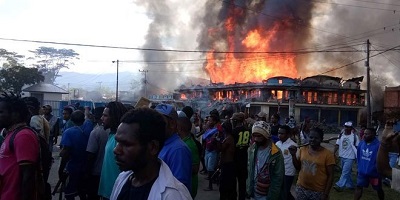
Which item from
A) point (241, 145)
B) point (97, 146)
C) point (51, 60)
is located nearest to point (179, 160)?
point (97, 146)

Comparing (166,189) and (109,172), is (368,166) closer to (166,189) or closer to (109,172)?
(109,172)

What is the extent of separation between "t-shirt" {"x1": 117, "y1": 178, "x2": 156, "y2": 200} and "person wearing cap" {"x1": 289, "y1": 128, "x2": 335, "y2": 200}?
3514 millimetres

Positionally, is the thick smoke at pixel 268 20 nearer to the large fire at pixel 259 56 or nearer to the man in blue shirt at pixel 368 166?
the large fire at pixel 259 56

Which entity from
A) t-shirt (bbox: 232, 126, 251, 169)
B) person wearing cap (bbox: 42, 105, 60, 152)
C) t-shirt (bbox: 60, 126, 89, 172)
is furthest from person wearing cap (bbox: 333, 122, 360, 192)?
person wearing cap (bbox: 42, 105, 60, 152)

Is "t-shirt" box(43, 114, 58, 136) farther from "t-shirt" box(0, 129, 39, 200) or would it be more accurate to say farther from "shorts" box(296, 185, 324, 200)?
"t-shirt" box(0, 129, 39, 200)

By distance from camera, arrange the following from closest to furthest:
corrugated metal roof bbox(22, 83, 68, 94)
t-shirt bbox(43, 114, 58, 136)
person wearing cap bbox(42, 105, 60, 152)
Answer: person wearing cap bbox(42, 105, 60, 152) → t-shirt bbox(43, 114, 58, 136) → corrugated metal roof bbox(22, 83, 68, 94)

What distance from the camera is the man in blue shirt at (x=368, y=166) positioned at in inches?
287

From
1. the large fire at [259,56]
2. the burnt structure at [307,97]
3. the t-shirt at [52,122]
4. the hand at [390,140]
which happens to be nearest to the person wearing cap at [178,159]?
the hand at [390,140]

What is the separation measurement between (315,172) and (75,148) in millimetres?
3289

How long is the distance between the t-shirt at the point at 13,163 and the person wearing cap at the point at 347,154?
25.6ft

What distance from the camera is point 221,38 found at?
193 feet

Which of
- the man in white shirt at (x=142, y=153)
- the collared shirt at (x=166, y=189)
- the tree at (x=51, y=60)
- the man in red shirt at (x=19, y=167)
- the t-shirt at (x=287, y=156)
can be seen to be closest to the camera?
the collared shirt at (x=166, y=189)

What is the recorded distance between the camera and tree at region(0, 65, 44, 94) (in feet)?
119

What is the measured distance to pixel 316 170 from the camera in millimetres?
5172
